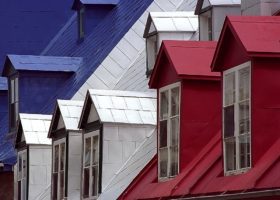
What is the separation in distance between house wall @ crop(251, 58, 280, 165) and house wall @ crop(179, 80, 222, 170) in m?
3.70

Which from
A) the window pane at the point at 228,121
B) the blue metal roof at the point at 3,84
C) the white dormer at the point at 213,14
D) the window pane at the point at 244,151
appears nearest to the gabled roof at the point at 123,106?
the white dormer at the point at 213,14

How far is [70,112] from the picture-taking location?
124 feet

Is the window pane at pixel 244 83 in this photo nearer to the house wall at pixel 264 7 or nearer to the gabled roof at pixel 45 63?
the house wall at pixel 264 7

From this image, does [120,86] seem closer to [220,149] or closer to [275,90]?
[220,149]

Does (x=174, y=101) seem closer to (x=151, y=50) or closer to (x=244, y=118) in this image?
(x=244, y=118)

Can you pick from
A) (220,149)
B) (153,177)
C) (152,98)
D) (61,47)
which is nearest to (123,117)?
(152,98)

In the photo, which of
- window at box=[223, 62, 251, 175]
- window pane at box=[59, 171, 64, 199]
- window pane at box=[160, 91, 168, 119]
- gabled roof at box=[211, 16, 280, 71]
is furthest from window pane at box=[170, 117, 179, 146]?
window pane at box=[59, 171, 64, 199]

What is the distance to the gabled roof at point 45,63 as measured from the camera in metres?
45.3

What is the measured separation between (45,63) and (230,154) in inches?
760

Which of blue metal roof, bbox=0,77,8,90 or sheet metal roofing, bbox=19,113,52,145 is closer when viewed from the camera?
sheet metal roofing, bbox=19,113,52,145

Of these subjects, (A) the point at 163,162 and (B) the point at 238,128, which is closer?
(B) the point at 238,128

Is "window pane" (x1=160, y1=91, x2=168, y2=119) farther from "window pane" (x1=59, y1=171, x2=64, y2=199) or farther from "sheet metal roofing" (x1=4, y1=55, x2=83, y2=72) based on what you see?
"sheet metal roofing" (x1=4, y1=55, x2=83, y2=72)

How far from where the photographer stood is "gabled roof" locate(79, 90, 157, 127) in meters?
35.2

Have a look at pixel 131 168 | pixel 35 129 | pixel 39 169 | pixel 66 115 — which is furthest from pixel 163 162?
pixel 39 169
